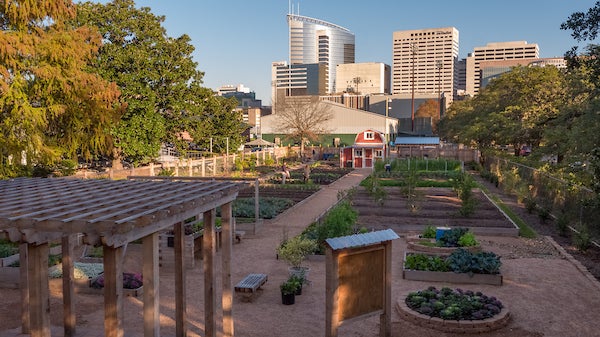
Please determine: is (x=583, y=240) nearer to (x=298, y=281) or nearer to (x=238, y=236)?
(x=298, y=281)

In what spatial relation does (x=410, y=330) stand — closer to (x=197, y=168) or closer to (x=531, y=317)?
(x=531, y=317)

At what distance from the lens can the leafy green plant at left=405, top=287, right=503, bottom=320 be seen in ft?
31.2

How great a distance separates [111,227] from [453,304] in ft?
22.3

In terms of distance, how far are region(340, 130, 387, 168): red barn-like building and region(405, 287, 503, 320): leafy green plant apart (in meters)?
36.7

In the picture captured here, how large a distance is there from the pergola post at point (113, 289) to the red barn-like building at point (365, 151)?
4174 cm

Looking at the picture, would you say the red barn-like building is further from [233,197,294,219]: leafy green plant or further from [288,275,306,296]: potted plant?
[288,275,306,296]: potted plant

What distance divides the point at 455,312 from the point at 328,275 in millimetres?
2851

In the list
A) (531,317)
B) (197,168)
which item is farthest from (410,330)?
(197,168)

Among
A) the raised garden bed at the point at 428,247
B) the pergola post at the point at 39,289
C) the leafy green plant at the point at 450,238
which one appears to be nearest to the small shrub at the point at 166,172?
the raised garden bed at the point at 428,247

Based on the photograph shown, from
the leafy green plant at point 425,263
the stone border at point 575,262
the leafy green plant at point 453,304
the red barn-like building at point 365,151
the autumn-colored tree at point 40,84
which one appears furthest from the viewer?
the red barn-like building at point 365,151

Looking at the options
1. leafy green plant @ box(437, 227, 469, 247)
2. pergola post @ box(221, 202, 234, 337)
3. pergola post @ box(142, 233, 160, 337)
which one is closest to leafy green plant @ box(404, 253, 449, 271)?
leafy green plant @ box(437, 227, 469, 247)

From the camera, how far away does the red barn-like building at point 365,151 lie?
156ft

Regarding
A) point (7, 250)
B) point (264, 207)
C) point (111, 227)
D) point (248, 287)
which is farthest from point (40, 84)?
point (111, 227)

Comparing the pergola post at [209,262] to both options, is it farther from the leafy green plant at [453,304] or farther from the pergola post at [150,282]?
the leafy green plant at [453,304]
